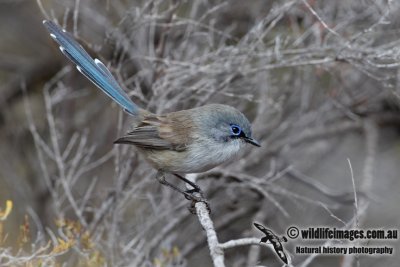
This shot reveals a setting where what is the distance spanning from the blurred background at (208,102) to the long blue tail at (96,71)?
0.14m

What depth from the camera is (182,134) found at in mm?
5355

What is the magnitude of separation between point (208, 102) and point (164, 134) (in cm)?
114

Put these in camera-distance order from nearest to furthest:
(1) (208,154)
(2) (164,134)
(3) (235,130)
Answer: (1) (208,154) → (3) (235,130) → (2) (164,134)

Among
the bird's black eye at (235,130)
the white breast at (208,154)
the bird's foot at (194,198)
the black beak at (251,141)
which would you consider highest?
the bird's black eye at (235,130)

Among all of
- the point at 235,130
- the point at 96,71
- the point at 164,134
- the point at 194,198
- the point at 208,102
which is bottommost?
the point at 194,198

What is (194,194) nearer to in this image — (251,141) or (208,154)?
(208,154)

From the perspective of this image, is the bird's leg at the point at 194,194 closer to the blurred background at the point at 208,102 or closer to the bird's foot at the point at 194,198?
the bird's foot at the point at 194,198

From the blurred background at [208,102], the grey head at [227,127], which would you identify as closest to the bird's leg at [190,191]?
the blurred background at [208,102]

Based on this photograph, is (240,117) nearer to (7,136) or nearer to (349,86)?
(349,86)

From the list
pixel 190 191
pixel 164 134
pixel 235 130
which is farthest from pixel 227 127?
pixel 190 191

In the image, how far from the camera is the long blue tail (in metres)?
5.54

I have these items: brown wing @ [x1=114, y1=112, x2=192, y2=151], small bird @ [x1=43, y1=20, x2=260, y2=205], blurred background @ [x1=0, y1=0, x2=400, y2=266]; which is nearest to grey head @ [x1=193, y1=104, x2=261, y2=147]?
small bird @ [x1=43, y1=20, x2=260, y2=205]

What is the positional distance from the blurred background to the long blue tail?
139 mm

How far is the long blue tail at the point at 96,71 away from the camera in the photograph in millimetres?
5539
